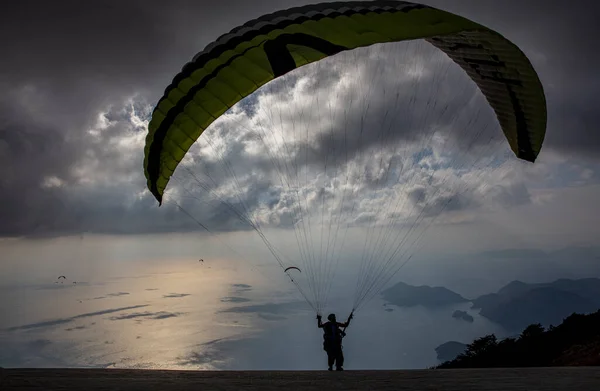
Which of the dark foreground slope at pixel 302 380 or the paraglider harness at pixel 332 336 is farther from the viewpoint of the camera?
the paraglider harness at pixel 332 336

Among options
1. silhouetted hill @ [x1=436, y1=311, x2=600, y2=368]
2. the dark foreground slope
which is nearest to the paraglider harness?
the dark foreground slope

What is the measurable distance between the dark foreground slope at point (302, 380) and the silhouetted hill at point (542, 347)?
20.7 feet

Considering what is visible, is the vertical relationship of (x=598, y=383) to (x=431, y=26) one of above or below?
below

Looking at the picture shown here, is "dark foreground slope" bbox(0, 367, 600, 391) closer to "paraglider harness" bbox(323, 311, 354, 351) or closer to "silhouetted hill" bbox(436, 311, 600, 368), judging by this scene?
"paraglider harness" bbox(323, 311, 354, 351)

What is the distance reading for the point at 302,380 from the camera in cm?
951

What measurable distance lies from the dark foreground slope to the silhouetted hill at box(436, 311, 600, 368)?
248 inches

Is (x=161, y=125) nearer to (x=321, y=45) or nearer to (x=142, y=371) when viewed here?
(x=321, y=45)

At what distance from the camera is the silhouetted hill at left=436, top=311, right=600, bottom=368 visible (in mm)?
15531

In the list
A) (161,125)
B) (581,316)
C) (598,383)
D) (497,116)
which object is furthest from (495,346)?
(161,125)

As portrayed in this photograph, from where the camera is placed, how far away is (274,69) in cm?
1045

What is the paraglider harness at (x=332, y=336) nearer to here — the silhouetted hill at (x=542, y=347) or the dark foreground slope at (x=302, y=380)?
the dark foreground slope at (x=302, y=380)

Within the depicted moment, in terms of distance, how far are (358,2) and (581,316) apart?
15.0 meters

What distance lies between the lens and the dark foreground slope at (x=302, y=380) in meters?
8.38

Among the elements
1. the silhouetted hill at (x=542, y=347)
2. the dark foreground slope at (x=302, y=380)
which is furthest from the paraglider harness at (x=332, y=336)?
the silhouetted hill at (x=542, y=347)
